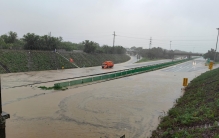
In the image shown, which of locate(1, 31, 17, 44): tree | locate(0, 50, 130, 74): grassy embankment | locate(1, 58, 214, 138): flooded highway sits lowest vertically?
locate(1, 58, 214, 138): flooded highway

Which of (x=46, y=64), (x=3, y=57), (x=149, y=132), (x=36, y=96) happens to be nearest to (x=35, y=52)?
(x=46, y=64)

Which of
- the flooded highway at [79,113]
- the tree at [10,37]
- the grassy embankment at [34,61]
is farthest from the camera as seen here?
the tree at [10,37]

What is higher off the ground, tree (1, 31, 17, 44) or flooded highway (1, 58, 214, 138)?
tree (1, 31, 17, 44)

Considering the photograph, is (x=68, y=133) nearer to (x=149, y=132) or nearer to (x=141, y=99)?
(x=149, y=132)

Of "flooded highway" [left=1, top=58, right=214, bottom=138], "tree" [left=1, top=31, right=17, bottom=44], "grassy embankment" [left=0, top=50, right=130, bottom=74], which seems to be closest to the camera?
"flooded highway" [left=1, top=58, right=214, bottom=138]

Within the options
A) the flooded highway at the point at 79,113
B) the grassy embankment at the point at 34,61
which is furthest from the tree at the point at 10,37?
the flooded highway at the point at 79,113

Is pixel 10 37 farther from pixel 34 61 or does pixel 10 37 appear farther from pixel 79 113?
pixel 79 113

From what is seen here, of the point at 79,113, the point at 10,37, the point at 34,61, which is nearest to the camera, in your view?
the point at 79,113

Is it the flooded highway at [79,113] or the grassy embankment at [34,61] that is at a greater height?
the grassy embankment at [34,61]

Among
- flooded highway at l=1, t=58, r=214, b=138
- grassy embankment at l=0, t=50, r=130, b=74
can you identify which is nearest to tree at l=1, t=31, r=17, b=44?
grassy embankment at l=0, t=50, r=130, b=74

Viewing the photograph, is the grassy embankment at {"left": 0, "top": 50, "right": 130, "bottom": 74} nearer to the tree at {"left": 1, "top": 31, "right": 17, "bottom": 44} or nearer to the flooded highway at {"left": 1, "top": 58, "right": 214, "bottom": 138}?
the tree at {"left": 1, "top": 31, "right": 17, "bottom": 44}

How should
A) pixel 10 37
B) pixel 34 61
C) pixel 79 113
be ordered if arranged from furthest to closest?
pixel 10 37, pixel 34 61, pixel 79 113

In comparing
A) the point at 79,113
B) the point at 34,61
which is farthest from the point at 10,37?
the point at 79,113

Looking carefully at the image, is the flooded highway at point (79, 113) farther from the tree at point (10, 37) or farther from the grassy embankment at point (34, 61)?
the tree at point (10, 37)
